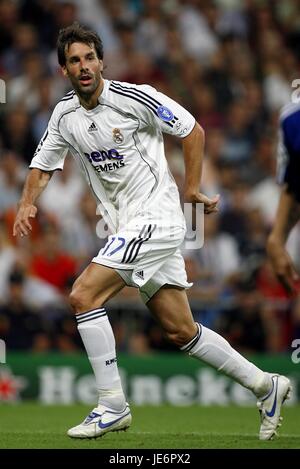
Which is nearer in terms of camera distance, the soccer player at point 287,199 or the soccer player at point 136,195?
the soccer player at point 287,199

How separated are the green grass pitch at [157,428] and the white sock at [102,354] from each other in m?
0.27

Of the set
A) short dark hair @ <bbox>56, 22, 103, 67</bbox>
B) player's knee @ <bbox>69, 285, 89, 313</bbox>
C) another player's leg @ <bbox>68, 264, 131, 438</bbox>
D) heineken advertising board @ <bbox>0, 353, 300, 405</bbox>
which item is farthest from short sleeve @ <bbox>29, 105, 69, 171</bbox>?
heineken advertising board @ <bbox>0, 353, 300, 405</bbox>

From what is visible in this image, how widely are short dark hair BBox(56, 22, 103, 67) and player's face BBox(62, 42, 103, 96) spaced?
0.03 metres

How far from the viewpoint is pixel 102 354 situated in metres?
7.59

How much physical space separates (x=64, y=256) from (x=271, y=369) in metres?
2.66

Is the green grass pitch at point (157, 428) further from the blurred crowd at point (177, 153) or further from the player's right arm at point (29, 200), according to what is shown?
the player's right arm at point (29, 200)

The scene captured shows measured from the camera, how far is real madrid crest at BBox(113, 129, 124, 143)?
788 cm

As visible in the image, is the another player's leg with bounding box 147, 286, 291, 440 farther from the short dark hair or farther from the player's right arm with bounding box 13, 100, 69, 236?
the short dark hair

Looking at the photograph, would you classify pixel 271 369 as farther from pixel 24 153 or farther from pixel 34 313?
pixel 24 153

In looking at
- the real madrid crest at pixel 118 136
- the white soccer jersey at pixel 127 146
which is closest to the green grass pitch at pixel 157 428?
the white soccer jersey at pixel 127 146

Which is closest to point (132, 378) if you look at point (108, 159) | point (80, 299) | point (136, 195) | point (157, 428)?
point (157, 428)

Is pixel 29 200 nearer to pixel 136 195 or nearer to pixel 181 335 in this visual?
pixel 136 195

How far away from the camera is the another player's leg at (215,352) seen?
7.90 meters

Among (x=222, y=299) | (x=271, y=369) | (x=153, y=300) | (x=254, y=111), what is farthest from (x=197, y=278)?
(x=153, y=300)
